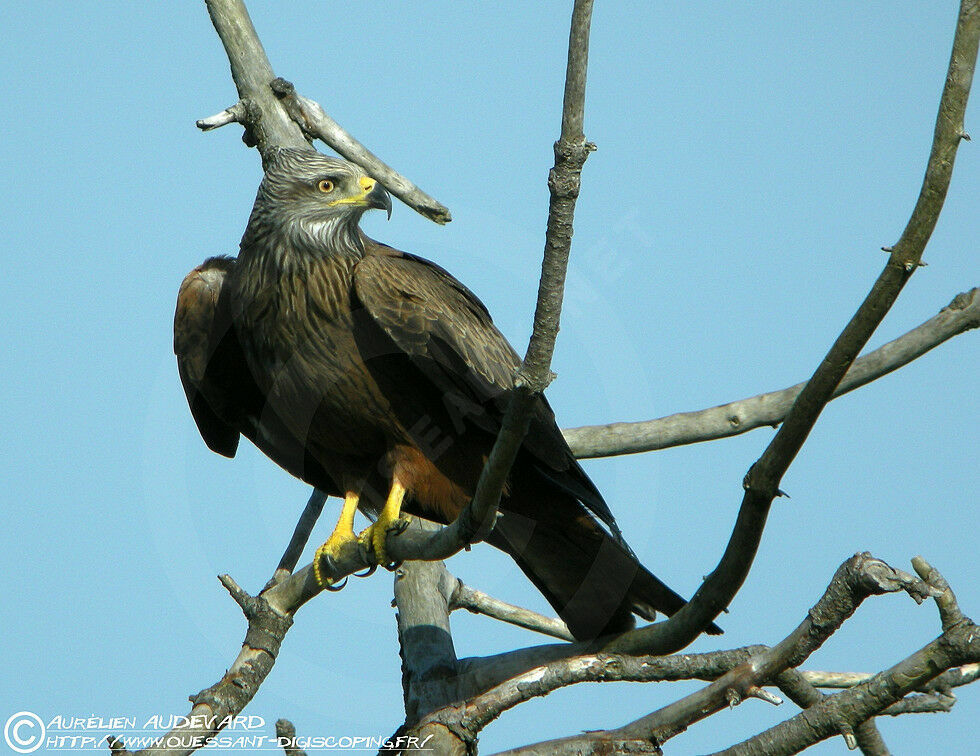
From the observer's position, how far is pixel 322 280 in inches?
210

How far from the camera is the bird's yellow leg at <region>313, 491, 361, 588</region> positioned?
5172 millimetres

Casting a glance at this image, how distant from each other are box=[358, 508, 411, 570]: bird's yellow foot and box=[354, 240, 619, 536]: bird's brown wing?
59cm

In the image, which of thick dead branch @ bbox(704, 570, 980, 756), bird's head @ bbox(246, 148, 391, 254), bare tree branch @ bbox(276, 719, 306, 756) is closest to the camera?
thick dead branch @ bbox(704, 570, 980, 756)

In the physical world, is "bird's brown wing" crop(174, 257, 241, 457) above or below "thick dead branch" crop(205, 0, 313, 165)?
below

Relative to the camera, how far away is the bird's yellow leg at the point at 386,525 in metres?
5.04

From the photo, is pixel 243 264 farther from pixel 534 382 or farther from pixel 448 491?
pixel 534 382

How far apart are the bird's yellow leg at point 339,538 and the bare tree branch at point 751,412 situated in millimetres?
1299

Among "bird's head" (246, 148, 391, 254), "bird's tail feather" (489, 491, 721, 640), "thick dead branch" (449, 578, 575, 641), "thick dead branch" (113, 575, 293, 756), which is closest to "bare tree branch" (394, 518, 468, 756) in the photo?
"thick dead branch" (449, 578, 575, 641)

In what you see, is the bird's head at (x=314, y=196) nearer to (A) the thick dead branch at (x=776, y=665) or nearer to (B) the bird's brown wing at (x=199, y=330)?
(B) the bird's brown wing at (x=199, y=330)

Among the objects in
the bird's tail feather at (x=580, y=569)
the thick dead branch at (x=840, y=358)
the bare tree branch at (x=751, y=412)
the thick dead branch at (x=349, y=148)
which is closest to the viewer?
the thick dead branch at (x=840, y=358)

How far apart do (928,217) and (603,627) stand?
103 inches

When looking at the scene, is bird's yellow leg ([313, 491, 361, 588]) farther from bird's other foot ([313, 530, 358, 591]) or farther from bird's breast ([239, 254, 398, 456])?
bird's breast ([239, 254, 398, 456])

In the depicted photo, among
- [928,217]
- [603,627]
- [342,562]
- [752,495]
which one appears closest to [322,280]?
[342,562]

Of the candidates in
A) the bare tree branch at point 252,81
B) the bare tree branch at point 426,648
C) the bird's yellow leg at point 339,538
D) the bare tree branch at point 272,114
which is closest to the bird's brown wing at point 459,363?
the bird's yellow leg at point 339,538
